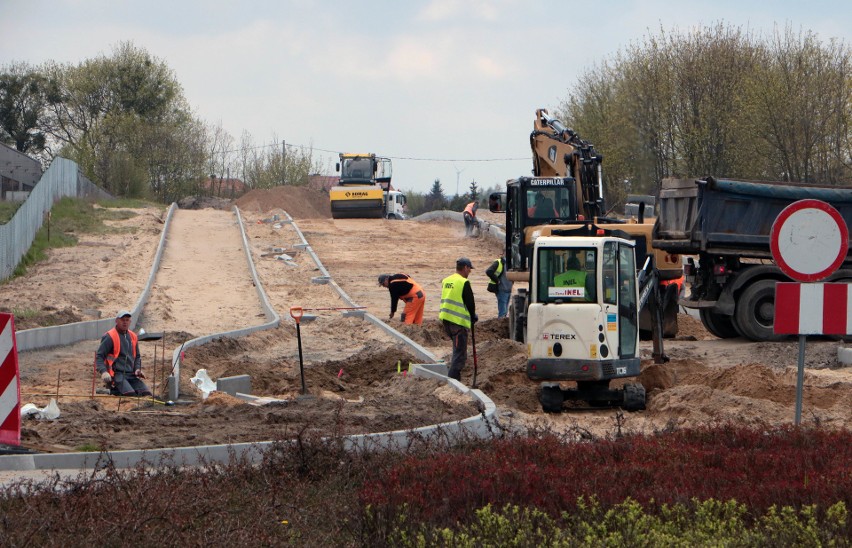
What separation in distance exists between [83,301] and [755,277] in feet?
45.8

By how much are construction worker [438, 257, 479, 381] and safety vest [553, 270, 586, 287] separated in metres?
1.74

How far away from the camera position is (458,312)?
1526 cm

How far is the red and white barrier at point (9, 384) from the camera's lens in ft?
30.9

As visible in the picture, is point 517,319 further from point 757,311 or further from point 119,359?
point 119,359

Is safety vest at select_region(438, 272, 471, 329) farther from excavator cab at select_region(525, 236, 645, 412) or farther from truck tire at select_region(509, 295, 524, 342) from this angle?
truck tire at select_region(509, 295, 524, 342)

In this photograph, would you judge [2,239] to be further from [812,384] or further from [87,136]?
[87,136]

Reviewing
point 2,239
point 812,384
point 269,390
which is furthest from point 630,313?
point 2,239

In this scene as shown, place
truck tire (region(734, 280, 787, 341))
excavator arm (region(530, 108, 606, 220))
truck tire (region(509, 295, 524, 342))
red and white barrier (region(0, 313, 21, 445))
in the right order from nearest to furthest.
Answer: red and white barrier (region(0, 313, 21, 445))
truck tire (region(734, 280, 787, 341))
truck tire (region(509, 295, 524, 342))
excavator arm (region(530, 108, 606, 220))

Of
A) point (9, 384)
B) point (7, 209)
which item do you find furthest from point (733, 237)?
point (7, 209)

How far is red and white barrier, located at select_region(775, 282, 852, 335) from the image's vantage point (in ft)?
32.2

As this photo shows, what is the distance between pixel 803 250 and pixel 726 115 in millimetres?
36489

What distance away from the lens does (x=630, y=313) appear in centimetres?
1403

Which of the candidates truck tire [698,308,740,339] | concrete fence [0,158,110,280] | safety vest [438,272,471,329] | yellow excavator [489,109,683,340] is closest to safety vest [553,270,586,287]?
safety vest [438,272,471,329]

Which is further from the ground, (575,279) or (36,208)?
(36,208)
